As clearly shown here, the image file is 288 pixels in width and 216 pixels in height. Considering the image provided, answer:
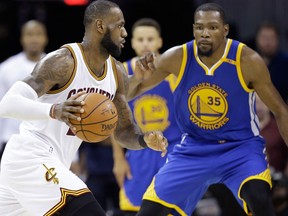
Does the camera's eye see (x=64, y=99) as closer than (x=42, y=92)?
→ No

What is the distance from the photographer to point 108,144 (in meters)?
9.97

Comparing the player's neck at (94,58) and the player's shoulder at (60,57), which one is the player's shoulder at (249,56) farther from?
the player's shoulder at (60,57)

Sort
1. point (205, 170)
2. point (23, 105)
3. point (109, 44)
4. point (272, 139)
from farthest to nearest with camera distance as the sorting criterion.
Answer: point (272, 139) < point (205, 170) < point (109, 44) < point (23, 105)

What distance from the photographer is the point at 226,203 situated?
342 inches

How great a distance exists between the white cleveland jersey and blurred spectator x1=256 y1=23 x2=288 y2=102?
4.28 metres

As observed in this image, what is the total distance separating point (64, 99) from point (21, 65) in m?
3.53

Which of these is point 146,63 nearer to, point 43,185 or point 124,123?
point 124,123

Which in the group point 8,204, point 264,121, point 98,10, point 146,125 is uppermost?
point 98,10

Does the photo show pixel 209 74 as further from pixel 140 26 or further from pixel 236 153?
pixel 140 26

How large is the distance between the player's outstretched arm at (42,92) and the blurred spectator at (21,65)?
11.1 feet

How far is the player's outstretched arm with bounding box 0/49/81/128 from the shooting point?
17.6 feet

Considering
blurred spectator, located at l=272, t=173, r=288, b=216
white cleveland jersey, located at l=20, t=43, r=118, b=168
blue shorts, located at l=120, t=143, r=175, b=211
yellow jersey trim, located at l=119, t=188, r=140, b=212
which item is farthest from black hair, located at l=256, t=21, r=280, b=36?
white cleveland jersey, located at l=20, t=43, r=118, b=168

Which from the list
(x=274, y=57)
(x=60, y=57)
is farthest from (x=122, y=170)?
(x=60, y=57)

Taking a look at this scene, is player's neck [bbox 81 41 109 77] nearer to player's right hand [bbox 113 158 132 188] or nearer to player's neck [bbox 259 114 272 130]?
player's right hand [bbox 113 158 132 188]
